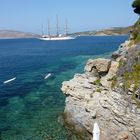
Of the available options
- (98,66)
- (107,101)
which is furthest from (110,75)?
(107,101)

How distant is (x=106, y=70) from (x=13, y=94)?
20126mm

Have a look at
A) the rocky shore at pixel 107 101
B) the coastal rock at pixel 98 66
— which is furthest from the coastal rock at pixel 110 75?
the coastal rock at pixel 98 66

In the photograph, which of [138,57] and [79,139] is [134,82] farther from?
[79,139]

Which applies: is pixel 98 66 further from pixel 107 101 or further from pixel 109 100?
pixel 109 100

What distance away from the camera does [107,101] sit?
30516 millimetres

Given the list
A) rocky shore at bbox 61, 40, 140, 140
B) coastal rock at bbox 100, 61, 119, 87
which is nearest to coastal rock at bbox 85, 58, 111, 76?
rocky shore at bbox 61, 40, 140, 140

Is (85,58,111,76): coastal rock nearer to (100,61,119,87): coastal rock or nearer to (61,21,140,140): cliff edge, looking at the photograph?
(61,21,140,140): cliff edge

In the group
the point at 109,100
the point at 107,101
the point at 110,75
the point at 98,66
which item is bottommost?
the point at 107,101

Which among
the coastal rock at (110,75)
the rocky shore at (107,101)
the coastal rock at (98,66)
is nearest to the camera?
Result: the rocky shore at (107,101)

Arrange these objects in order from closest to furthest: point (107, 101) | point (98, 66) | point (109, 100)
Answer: point (109, 100) < point (107, 101) < point (98, 66)

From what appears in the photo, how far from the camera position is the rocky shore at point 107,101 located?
2852cm

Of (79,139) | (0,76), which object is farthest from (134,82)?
(0,76)

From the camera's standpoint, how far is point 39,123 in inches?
1467

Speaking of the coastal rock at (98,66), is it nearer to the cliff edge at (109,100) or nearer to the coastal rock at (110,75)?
the cliff edge at (109,100)
